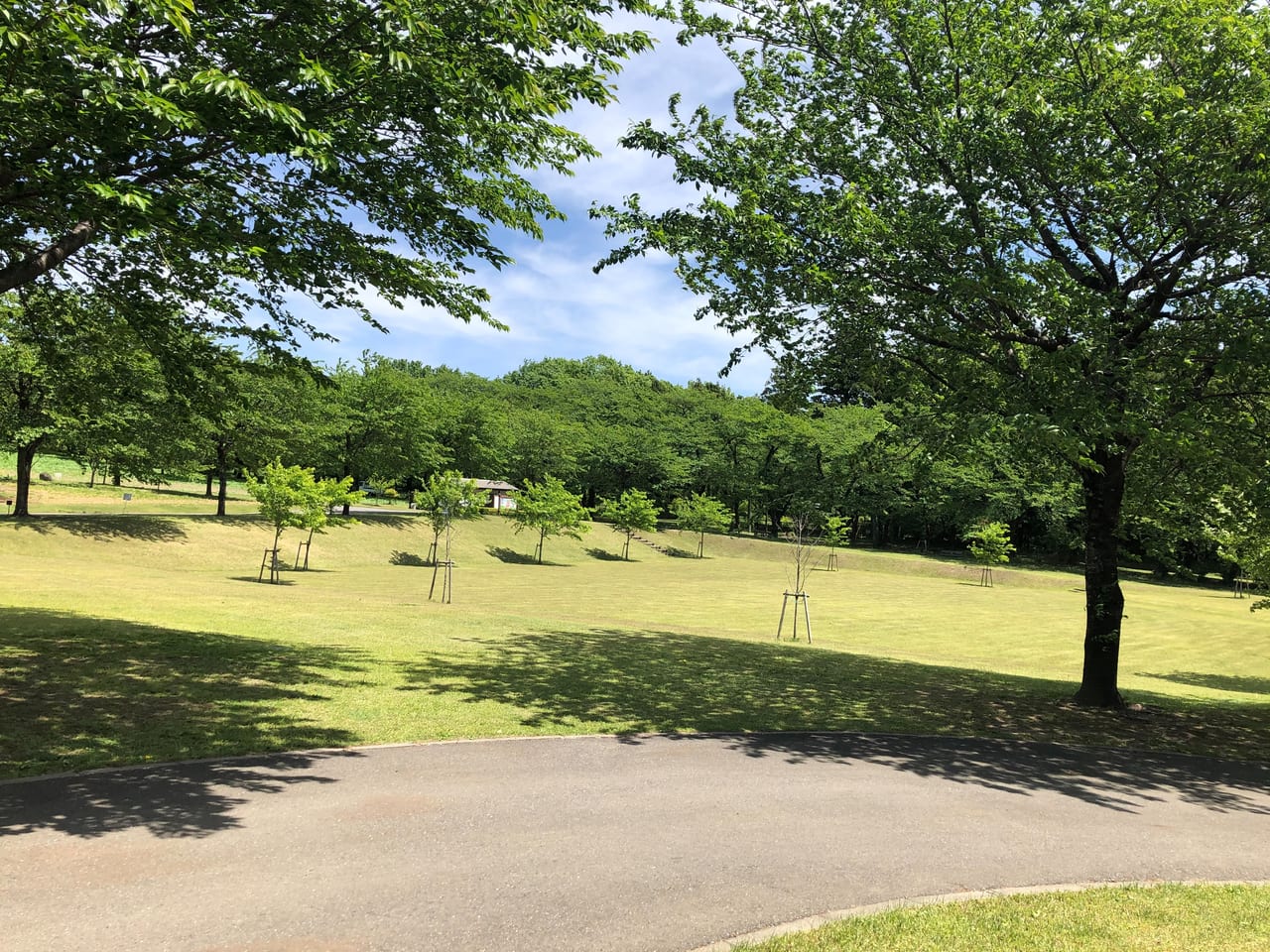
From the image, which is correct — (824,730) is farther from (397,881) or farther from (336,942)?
(336,942)

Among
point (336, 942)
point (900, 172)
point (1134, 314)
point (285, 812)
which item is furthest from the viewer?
point (900, 172)

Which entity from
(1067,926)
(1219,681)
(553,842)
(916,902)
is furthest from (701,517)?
(1067,926)

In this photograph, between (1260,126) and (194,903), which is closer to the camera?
(194,903)

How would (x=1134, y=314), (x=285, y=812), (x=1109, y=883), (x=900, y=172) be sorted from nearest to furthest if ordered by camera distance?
(x=1109, y=883)
(x=285, y=812)
(x=1134, y=314)
(x=900, y=172)

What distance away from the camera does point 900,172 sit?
1134 cm

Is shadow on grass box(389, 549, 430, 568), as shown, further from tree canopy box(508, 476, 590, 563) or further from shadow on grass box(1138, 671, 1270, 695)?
shadow on grass box(1138, 671, 1270, 695)

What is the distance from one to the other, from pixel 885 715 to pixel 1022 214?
7.64 metres

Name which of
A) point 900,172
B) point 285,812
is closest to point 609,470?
point 900,172

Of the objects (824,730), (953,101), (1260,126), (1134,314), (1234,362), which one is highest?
(953,101)

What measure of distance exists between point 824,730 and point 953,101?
8.83 metres

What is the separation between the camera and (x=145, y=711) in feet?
25.5

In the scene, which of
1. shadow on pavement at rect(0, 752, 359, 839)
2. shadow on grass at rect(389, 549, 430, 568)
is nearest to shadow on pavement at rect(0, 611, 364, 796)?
shadow on pavement at rect(0, 752, 359, 839)

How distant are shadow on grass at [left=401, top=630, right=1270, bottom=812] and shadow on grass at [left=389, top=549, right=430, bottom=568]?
80.4ft

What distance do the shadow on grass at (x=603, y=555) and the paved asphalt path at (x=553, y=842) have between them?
133 ft
